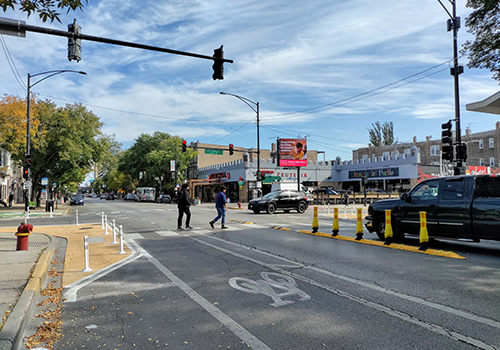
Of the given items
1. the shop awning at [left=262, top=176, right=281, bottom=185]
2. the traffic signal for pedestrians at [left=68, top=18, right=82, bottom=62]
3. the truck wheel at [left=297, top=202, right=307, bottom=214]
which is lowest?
the truck wheel at [left=297, top=202, right=307, bottom=214]

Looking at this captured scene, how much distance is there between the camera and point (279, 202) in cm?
2548

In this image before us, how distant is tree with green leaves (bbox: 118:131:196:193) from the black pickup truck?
52955 mm

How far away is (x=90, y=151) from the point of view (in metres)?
39.6

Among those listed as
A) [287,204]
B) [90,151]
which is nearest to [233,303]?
[287,204]

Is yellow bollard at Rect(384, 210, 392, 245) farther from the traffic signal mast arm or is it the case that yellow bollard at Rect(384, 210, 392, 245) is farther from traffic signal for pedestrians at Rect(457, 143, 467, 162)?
traffic signal for pedestrians at Rect(457, 143, 467, 162)

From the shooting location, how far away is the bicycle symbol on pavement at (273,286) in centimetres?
557

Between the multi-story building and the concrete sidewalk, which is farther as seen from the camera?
the multi-story building

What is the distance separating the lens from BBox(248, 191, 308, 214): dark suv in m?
25.2

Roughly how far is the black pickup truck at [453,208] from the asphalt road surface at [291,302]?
0.62 meters

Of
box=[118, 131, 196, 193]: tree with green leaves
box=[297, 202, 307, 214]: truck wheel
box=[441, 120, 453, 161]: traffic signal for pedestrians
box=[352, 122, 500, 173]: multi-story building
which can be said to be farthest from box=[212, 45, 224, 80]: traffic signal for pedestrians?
box=[118, 131, 196, 193]: tree with green leaves

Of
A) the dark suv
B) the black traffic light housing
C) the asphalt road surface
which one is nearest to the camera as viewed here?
the asphalt road surface

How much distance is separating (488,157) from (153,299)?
225 feet

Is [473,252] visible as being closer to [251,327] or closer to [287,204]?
[251,327]

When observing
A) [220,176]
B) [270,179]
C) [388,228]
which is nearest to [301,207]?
[388,228]
